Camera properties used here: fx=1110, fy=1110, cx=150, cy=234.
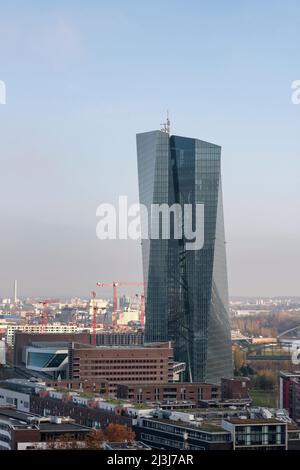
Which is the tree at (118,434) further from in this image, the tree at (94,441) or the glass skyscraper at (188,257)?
the glass skyscraper at (188,257)

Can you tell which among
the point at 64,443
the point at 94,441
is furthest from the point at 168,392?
the point at 94,441

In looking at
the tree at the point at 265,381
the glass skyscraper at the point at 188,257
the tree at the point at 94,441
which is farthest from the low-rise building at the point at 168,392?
the tree at the point at 94,441

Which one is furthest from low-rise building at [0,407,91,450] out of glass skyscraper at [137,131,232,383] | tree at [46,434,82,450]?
glass skyscraper at [137,131,232,383]

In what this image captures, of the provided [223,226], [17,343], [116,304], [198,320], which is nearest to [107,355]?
[198,320]

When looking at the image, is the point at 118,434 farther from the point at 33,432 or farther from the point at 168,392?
the point at 168,392

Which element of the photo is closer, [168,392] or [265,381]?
[168,392]

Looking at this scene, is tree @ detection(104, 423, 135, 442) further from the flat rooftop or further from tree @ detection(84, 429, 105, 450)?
the flat rooftop

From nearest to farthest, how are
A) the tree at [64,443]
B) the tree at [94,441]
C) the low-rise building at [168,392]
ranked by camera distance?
the tree at [94,441], the tree at [64,443], the low-rise building at [168,392]

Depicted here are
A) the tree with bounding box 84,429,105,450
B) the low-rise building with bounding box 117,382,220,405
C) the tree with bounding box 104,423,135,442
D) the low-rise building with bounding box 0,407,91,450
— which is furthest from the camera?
the low-rise building with bounding box 117,382,220,405
